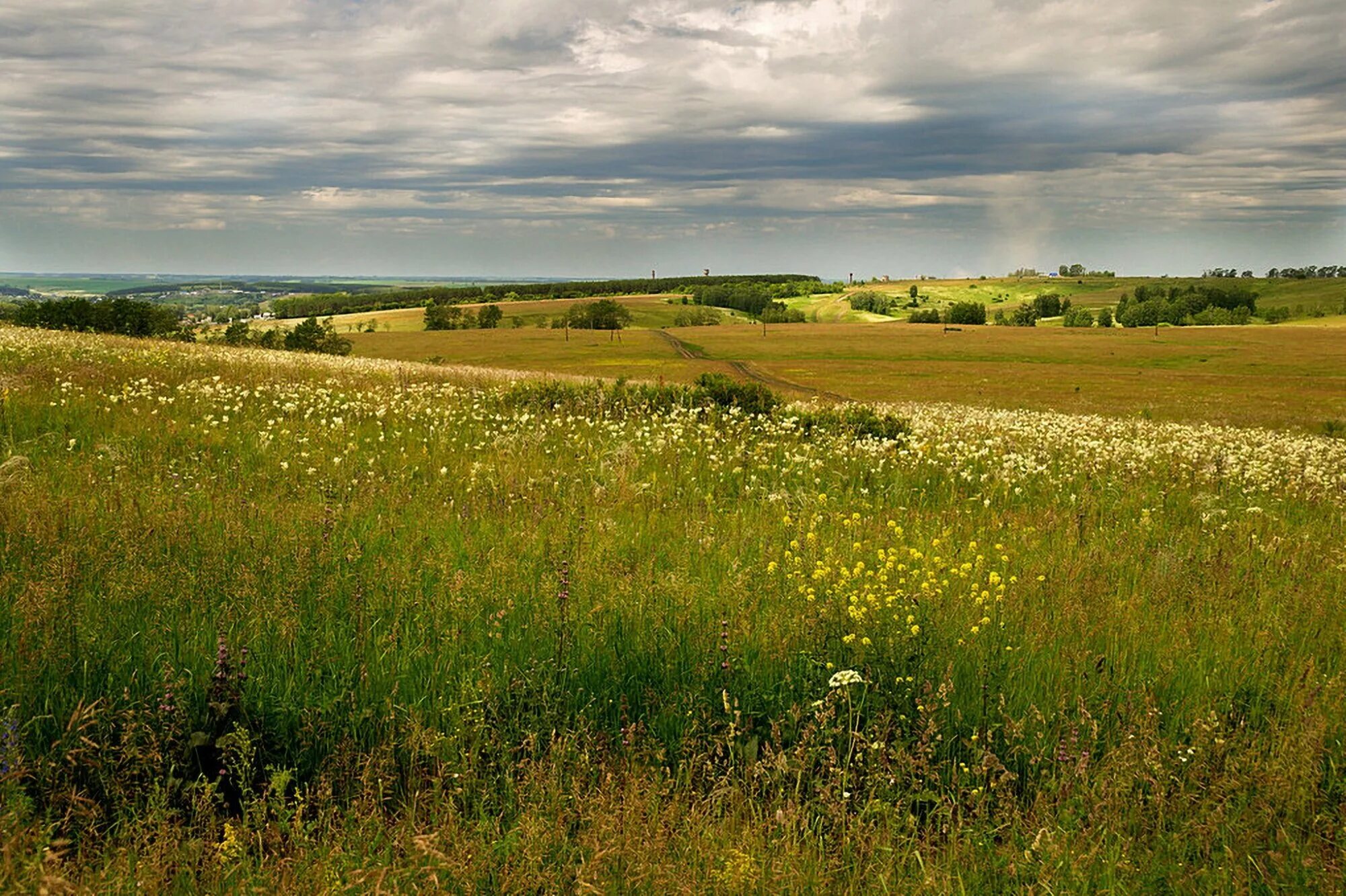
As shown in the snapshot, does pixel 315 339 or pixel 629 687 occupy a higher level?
pixel 315 339

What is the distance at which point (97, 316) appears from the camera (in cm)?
6134

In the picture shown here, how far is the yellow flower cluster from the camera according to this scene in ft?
16.5

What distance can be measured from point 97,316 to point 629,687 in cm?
7049

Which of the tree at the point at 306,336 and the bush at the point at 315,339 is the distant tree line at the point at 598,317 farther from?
the tree at the point at 306,336

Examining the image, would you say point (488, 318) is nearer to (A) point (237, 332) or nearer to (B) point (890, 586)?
(A) point (237, 332)

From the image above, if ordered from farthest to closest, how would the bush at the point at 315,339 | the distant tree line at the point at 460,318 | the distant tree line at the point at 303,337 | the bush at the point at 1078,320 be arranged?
the bush at the point at 1078,320, the distant tree line at the point at 460,318, the bush at the point at 315,339, the distant tree line at the point at 303,337

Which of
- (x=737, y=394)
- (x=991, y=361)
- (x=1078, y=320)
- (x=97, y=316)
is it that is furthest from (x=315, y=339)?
(x=1078, y=320)

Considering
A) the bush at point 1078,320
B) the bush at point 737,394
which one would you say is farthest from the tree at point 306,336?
the bush at point 1078,320

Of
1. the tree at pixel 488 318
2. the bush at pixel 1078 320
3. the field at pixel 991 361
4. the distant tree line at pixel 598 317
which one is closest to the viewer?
the field at pixel 991 361

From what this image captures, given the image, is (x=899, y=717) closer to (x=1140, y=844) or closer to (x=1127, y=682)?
(x=1140, y=844)

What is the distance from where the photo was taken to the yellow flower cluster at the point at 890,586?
16.5ft

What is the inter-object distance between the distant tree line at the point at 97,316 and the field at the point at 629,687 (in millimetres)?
55739

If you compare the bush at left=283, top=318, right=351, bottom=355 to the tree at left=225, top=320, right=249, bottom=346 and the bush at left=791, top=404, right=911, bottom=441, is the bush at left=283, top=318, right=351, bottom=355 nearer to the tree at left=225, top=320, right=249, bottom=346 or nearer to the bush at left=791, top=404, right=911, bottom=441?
the tree at left=225, top=320, right=249, bottom=346

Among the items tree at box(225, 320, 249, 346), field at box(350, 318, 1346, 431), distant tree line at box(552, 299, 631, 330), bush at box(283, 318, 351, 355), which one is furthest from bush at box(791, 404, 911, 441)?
distant tree line at box(552, 299, 631, 330)
